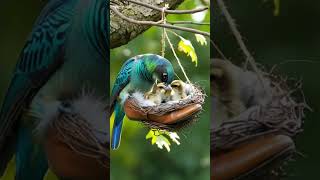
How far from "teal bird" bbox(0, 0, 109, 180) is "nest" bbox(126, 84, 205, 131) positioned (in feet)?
1.33

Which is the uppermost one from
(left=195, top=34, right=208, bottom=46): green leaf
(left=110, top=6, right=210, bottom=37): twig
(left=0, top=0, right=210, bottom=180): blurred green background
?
(left=110, top=6, right=210, bottom=37): twig

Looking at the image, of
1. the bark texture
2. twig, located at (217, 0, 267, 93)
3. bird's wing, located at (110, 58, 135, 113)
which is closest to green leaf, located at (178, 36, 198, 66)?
the bark texture

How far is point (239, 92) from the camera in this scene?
11.6 feet

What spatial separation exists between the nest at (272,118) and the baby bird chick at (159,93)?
52 cm

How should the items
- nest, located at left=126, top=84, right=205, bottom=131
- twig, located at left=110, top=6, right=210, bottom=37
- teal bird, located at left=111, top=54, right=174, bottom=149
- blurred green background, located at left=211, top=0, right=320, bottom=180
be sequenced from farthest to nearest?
teal bird, located at left=111, top=54, right=174, bottom=149 → nest, located at left=126, top=84, right=205, bottom=131 → twig, located at left=110, top=6, right=210, bottom=37 → blurred green background, located at left=211, top=0, right=320, bottom=180

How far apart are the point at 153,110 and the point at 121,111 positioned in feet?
0.90

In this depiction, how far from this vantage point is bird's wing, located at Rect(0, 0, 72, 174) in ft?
11.3

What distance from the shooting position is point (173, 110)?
378 cm

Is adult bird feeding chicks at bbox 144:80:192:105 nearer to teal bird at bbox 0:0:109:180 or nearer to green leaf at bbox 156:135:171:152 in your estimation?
green leaf at bbox 156:135:171:152

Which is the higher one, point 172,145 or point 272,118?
point 272,118

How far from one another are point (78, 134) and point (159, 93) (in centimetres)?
71

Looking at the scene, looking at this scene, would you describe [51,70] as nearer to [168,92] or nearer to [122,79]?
[122,79]

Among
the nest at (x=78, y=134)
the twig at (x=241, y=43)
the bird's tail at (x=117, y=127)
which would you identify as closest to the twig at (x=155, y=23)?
the twig at (x=241, y=43)

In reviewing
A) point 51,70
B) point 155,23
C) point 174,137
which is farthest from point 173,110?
point 51,70
